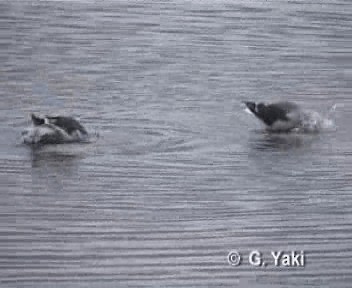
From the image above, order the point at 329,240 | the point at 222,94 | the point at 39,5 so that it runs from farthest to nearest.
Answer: the point at 39,5 < the point at 222,94 < the point at 329,240

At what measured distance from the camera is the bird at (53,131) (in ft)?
31.0

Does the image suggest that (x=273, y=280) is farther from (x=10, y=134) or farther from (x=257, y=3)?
(x=257, y=3)

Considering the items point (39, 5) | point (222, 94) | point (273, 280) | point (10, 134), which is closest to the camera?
point (273, 280)

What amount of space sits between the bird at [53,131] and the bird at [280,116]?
1294 millimetres

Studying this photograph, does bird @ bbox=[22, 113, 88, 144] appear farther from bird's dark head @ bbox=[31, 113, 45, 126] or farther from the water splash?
the water splash

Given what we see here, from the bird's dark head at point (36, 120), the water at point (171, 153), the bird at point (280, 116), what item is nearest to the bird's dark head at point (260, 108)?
the bird at point (280, 116)

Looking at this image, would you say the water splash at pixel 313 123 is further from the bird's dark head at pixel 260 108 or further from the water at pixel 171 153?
the bird's dark head at pixel 260 108

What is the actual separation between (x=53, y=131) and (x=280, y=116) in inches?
63.9

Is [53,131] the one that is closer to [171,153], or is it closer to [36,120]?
[36,120]

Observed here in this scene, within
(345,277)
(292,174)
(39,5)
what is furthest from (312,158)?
(39,5)

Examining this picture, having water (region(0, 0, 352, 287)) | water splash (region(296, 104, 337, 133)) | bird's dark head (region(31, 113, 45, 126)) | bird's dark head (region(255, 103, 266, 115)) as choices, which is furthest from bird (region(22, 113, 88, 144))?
water splash (region(296, 104, 337, 133))

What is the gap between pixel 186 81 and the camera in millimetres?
11789

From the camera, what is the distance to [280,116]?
10070mm

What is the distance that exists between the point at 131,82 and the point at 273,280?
203 inches
